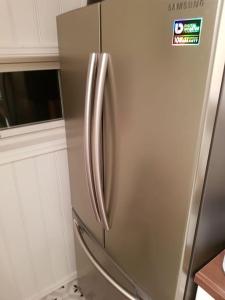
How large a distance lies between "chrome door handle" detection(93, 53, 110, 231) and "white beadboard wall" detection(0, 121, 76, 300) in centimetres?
56

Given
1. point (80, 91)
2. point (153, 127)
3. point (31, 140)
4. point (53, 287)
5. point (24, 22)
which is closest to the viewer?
point (153, 127)

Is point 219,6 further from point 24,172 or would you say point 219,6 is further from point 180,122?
point 24,172

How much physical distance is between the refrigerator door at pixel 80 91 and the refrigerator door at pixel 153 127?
0.22 ft

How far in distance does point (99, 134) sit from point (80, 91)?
0.88 ft

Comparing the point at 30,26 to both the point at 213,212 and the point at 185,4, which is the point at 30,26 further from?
the point at 213,212

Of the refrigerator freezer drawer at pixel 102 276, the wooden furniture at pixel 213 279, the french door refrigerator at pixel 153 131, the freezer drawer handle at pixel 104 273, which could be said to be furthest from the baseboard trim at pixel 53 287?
the wooden furniture at pixel 213 279

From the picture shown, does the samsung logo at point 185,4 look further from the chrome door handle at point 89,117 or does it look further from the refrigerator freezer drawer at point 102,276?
the refrigerator freezer drawer at point 102,276

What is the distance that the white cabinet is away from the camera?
1.13 m

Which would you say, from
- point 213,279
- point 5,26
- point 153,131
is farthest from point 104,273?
point 5,26

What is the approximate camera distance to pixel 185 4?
1.75 feet

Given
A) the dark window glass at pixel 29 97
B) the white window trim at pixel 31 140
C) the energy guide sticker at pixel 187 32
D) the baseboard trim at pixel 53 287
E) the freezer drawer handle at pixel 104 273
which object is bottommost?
the baseboard trim at pixel 53 287

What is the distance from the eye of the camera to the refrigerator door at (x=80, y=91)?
2.82 feet

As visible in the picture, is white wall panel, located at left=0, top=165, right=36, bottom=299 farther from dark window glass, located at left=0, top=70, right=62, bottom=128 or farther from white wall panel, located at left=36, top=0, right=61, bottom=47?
white wall panel, located at left=36, top=0, right=61, bottom=47

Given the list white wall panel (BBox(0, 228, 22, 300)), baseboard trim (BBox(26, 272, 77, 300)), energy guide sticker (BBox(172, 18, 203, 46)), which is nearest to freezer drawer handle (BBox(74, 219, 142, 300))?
white wall panel (BBox(0, 228, 22, 300))
